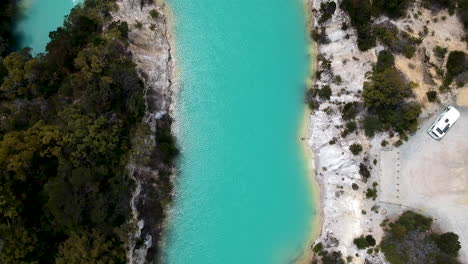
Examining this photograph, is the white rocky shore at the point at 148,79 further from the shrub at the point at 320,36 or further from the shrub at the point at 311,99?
the shrub at the point at 320,36

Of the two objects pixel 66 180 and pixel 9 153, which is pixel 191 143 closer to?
pixel 66 180

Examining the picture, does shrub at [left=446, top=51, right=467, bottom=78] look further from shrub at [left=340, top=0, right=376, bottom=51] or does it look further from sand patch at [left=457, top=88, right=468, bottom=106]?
shrub at [left=340, top=0, right=376, bottom=51]

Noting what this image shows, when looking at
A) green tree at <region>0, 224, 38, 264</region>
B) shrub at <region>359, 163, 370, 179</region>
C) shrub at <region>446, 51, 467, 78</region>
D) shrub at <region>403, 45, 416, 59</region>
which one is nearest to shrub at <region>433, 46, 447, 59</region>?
shrub at <region>446, 51, 467, 78</region>

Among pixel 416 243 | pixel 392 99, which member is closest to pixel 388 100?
pixel 392 99

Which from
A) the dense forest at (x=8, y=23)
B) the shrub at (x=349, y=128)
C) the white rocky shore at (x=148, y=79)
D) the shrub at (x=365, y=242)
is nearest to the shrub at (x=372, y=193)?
the shrub at (x=365, y=242)

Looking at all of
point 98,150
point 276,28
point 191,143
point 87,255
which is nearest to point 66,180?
point 98,150
